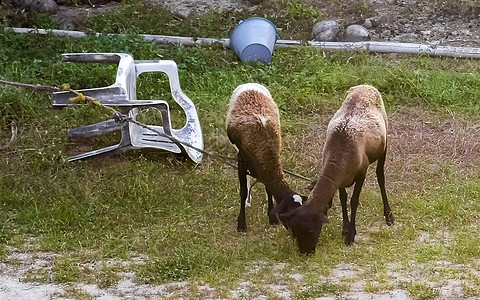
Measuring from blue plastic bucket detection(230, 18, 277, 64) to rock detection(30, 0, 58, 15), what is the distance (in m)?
3.23

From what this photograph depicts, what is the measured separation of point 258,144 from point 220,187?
3.55 ft

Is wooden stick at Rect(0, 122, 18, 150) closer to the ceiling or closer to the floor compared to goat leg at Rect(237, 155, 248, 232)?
closer to the ceiling

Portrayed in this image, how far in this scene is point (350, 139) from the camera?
5.78m

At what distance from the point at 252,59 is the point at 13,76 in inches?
122

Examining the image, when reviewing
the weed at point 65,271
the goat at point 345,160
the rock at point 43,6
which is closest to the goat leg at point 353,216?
the goat at point 345,160

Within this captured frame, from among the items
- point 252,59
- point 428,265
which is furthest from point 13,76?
point 428,265

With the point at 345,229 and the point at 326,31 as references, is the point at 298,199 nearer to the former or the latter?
the point at 345,229

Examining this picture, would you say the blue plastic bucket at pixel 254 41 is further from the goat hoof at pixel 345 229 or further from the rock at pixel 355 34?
the goat hoof at pixel 345 229

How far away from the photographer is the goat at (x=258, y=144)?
240 inches

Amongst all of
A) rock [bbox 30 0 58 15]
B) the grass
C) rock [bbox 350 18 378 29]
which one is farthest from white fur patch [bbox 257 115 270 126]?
rock [bbox 30 0 58 15]

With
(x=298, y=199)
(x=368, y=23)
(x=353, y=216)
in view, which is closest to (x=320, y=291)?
(x=298, y=199)

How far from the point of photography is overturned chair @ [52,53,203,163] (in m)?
7.00

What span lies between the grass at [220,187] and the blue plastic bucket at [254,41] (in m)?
0.18

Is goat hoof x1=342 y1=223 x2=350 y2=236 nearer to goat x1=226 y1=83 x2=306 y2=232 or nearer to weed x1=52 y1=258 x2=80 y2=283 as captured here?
goat x1=226 y1=83 x2=306 y2=232
